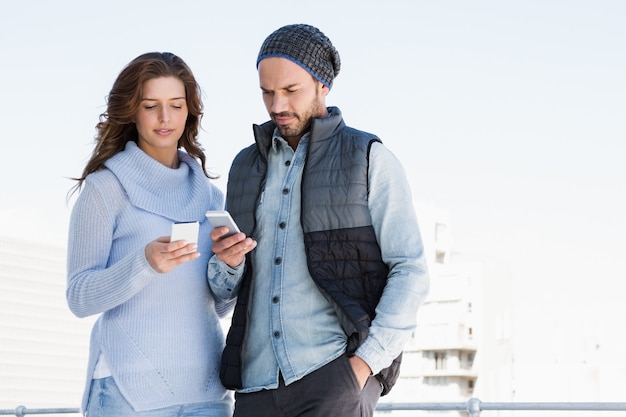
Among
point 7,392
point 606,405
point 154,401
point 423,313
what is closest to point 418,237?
point 154,401

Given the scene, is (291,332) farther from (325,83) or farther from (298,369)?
(325,83)

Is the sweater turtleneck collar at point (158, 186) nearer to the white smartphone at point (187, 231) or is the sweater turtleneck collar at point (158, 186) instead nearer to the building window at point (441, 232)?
the white smartphone at point (187, 231)

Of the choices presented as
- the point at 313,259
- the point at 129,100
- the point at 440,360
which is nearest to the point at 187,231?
the point at 313,259

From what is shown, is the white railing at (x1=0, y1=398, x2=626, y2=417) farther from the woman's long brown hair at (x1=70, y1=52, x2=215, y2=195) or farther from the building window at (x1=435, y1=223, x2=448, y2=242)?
the building window at (x1=435, y1=223, x2=448, y2=242)

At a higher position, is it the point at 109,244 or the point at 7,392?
the point at 109,244

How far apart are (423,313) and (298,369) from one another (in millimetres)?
59867

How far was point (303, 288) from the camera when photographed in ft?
7.90

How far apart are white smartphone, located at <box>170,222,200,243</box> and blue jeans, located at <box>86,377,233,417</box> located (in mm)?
462

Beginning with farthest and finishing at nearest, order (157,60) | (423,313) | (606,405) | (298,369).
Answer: (423,313) < (606,405) < (157,60) < (298,369)

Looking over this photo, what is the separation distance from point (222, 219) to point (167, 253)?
0.17 meters

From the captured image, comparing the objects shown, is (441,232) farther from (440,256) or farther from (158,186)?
(158,186)

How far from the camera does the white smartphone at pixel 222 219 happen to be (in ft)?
7.30

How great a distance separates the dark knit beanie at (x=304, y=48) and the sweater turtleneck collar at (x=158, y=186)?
417mm

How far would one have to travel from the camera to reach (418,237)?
2488 mm
